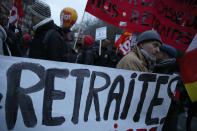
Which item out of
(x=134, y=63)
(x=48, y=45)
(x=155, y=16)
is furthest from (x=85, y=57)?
(x=134, y=63)

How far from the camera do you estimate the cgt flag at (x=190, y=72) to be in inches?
70.4

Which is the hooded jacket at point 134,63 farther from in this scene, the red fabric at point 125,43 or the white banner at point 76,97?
the red fabric at point 125,43

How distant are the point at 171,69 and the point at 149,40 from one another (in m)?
0.58

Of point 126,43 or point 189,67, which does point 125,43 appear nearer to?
point 126,43

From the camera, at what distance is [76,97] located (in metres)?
1.54

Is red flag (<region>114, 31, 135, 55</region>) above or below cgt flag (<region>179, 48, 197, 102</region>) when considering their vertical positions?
above

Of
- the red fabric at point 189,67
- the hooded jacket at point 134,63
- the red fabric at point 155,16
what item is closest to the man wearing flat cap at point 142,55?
the hooded jacket at point 134,63

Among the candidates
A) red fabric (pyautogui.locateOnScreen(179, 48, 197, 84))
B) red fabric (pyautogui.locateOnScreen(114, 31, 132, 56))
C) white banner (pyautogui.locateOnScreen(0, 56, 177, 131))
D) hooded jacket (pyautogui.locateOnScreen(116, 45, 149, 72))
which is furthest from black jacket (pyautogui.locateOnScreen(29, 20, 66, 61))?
red fabric (pyautogui.locateOnScreen(114, 31, 132, 56))

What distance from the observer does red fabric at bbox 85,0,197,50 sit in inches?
118

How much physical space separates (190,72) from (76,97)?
1151 millimetres

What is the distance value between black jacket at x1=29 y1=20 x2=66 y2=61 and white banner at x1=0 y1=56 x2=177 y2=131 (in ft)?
2.00

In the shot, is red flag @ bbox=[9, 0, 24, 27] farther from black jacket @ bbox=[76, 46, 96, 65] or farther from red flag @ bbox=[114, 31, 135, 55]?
red flag @ bbox=[114, 31, 135, 55]

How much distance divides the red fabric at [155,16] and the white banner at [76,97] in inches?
56.1

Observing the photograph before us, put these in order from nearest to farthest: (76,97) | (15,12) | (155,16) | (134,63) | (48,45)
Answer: (76,97)
(134,63)
(48,45)
(155,16)
(15,12)
